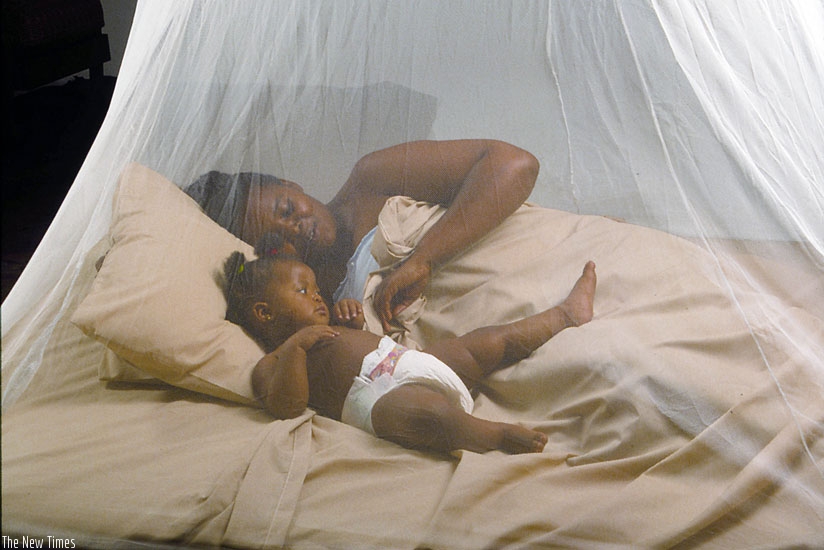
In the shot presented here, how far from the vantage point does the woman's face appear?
1.17m

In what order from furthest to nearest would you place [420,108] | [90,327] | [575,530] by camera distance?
[420,108] < [90,327] < [575,530]

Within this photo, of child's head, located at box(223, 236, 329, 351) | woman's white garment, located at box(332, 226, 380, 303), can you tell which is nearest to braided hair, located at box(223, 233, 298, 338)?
child's head, located at box(223, 236, 329, 351)

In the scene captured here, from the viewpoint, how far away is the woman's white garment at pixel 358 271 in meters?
1.15

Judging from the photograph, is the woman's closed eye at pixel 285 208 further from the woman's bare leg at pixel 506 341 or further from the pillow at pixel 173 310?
the woman's bare leg at pixel 506 341

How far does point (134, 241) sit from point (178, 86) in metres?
0.29

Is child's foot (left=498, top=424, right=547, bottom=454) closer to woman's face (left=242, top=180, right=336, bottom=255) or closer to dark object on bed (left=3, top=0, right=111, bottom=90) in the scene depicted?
woman's face (left=242, top=180, right=336, bottom=255)

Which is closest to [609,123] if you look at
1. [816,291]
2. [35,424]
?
[816,291]

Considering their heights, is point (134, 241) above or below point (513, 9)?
below

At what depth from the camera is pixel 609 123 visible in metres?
1.19

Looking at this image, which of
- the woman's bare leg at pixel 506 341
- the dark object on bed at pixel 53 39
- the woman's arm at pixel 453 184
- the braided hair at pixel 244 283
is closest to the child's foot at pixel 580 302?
the woman's bare leg at pixel 506 341

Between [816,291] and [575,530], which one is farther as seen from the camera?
[816,291]

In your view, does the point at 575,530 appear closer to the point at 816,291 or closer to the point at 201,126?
the point at 816,291

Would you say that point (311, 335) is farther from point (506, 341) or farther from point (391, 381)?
point (506, 341)

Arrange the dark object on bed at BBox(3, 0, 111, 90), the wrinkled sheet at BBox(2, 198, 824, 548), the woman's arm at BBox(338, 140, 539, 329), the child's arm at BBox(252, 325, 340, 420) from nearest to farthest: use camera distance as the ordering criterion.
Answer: the wrinkled sheet at BBox(2, 198, 824, 548) → the child's arm at BBox(252, 325, 340, 420) → the woman's arm at BBox(338, 140, 539, 329) → the dark object on bed at BBox(3, 0, 111, 90)
